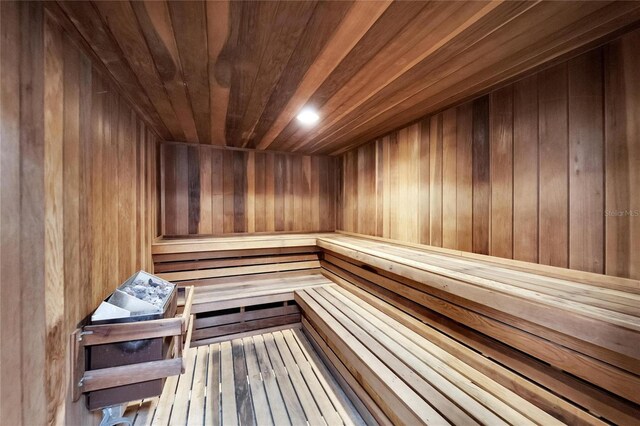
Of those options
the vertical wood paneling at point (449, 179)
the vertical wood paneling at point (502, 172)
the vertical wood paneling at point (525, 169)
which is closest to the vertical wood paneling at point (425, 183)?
the vertical wood paneling at point (449, 179)

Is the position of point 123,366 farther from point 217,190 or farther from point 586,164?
point 586,164

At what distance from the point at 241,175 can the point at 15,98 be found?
2331 millimetres

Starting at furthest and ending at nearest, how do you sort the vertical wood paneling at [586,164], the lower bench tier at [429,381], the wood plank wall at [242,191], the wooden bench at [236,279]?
1. the wood plank wall at [242,191]
2. the wooden bench at [236,279]
3. the vertical wood paneling at [586,164]
4. the lower bench tier at [429,381]

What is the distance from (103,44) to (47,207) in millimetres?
770

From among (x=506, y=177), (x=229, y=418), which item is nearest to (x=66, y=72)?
(x=229, y=418)

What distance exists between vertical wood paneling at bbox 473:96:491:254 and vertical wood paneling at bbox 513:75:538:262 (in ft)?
0.54

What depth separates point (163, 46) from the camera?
1.09 meters

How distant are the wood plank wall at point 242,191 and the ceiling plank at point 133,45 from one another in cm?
116

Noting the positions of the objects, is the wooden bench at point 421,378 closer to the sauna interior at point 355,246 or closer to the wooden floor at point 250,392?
the sauna interior at point 355,246

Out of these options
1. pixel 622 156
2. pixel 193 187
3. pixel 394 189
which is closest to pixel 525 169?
pixel 622 156

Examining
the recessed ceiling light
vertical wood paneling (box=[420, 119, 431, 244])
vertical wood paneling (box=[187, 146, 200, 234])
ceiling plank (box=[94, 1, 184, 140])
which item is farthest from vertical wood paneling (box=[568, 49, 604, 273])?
vertical wood paneling (box=[187, 146, 200, 234])

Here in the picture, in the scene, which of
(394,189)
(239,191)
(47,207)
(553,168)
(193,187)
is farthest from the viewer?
(239,191)

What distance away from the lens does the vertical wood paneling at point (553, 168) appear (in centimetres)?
125

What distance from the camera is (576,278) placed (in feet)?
3.89
